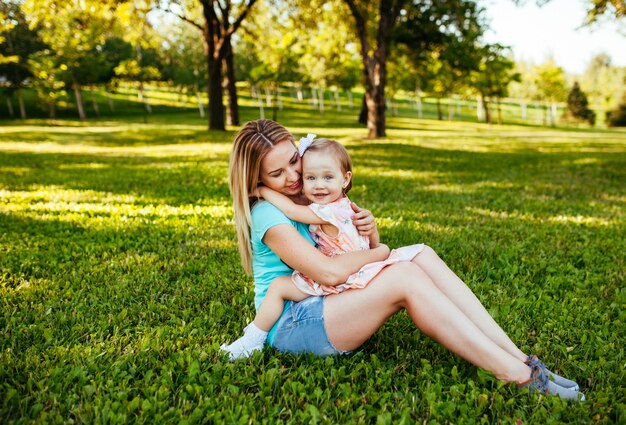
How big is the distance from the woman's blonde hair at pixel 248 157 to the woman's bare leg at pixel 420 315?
90 cm

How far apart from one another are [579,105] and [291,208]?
3049 inches

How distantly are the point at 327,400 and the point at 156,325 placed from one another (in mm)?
1745

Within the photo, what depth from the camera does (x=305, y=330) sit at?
3.16m

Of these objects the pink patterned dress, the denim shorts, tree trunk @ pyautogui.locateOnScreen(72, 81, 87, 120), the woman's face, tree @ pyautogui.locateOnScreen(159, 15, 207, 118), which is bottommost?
the denim shorts

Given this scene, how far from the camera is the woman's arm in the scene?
9.97 feet

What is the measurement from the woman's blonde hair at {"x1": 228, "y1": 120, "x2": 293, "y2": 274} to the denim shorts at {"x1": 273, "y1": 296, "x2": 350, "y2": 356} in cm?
68

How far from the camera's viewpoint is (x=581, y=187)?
36.1ft

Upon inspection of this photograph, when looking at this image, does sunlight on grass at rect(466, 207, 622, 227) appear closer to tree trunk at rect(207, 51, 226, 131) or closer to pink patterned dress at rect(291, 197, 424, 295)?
pink patterned dress at rect(291, 197, 424, 295)

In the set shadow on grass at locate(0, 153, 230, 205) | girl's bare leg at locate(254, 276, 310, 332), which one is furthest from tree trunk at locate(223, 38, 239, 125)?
girl's bare leg at locate(254, 276, 310, 332)

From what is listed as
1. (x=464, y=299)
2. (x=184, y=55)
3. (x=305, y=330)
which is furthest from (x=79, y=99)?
(x=464, y=299)

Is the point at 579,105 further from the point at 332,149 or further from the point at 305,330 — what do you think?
the point at 305,330

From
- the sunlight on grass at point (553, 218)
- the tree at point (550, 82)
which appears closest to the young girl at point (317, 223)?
the sunlight on grass at point (553, 218)

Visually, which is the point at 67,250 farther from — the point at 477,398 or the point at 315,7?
the point at 315,7

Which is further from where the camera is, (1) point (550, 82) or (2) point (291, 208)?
(1) point (550, 82)
